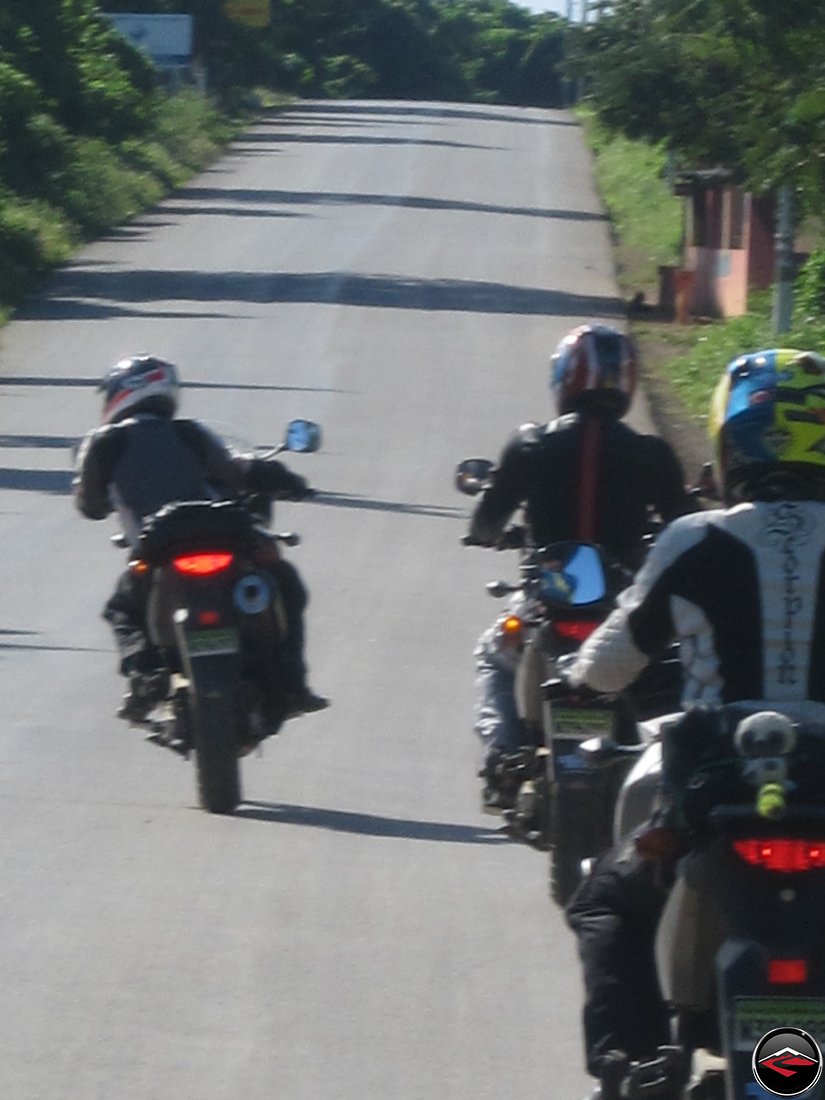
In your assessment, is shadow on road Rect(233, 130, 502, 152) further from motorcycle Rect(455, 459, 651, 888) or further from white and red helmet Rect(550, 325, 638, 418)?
motorcycle Rect(455, 459, 651, 888)

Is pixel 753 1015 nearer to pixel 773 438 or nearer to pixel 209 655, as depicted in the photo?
pixel 773 438

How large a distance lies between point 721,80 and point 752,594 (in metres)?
21.1

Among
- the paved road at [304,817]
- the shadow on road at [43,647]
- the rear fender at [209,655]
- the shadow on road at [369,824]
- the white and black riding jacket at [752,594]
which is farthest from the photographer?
the shadow on road at [43,647]

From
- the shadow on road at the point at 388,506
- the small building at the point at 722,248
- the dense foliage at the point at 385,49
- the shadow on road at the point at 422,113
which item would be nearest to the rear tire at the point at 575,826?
the shadow on road at the point at 388,506

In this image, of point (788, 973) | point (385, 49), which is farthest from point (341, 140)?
point (788, 973)

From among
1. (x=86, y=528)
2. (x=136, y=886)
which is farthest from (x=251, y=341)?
(x=136, y=886)

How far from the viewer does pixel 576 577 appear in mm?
6859

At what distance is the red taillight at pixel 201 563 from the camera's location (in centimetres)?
862

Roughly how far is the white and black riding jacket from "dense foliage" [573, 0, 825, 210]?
12.8 m

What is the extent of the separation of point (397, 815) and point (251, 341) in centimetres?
2149

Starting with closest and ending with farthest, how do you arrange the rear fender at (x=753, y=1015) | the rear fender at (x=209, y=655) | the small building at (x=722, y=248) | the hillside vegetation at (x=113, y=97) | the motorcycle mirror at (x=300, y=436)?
the rear fender at (x=753, y=1015)
the rear fender at (x=209, y=655)
the motorcycle mirror at (x=300, y=436)
the small building at (x=722, y=248)
the hillside vegetation at (x=113, y=97)

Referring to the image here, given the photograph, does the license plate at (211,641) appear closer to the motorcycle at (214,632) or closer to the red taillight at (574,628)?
the motorcycle at (214,632)

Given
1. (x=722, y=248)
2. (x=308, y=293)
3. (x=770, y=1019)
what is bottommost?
(x=308, y=293)

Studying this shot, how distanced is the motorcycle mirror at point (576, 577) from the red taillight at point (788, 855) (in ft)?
8.53
